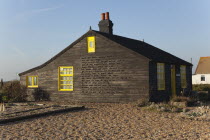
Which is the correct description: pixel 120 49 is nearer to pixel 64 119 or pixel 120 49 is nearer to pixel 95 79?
pixel 95 79

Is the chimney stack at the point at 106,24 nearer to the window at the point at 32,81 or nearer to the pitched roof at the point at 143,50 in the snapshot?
the pitched roof at the point at 143,50

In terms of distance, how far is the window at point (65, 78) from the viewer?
2180cm

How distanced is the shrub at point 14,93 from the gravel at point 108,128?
10.7m

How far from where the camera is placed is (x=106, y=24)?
23.6 meters

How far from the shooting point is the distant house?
138ft

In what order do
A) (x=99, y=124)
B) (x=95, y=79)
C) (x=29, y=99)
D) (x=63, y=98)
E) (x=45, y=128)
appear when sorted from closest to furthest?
(x=45, y=128), (x=99, y=124), (x=95, y=79), (x=63, y=98), (x=29, y=99)

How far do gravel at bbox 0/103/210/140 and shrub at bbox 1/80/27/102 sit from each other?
1075cm

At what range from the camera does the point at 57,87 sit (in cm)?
2234

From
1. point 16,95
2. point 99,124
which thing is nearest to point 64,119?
point 99,124

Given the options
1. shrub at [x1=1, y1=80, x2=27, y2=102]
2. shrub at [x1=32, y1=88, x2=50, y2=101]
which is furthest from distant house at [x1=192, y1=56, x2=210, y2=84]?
shrub at [x1=1, y1=80, x2=27, y2=102]

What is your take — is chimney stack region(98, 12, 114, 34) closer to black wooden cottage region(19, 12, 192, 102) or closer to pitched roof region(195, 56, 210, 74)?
black wooden cottage region(19, 12, 192, 102)

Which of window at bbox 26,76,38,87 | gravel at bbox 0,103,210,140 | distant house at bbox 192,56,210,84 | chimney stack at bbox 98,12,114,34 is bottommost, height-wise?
gravel at bbox 0,103,210,140

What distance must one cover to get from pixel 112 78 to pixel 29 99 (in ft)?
27.1

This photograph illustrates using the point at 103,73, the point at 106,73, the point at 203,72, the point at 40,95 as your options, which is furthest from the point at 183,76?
the point at 203,72
